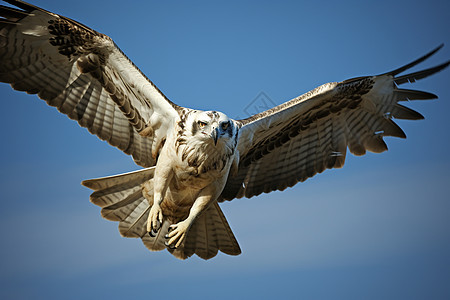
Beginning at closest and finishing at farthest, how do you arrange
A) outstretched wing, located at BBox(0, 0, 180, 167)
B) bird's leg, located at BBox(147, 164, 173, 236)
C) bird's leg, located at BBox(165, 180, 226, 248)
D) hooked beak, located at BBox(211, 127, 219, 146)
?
hooked beak, located at BBox(211, 127, 219, 146) < bird's leg, located at BBox(165, 180, 226, 248) < bird's leg, located at BBox(147, 164, 173, 236) < outstretched wing, located at BBox(0, 0, 180, 167)

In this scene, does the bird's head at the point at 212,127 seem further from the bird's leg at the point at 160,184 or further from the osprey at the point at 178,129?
the bird's leg at the point at 160,184

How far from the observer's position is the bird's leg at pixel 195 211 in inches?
381

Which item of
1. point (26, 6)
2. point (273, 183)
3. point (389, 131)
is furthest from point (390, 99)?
point (26, 6)

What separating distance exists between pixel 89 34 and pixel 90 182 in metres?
2.14

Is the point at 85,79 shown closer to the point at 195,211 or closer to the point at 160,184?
the point at 160,184

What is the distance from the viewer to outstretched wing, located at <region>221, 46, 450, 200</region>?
10.9 m

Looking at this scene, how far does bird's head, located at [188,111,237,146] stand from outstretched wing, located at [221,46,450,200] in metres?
1.09

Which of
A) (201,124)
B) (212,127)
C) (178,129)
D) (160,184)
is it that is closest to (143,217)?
(160,184)

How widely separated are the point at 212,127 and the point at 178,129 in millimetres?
673

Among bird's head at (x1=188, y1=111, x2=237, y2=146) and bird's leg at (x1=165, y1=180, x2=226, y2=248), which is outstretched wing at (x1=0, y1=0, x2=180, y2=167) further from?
bird's leg at (x1=165, y1=180, x2=226, y2=248)

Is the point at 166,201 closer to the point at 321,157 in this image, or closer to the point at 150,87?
the point at 150,87

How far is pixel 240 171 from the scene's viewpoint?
11648 millimetres

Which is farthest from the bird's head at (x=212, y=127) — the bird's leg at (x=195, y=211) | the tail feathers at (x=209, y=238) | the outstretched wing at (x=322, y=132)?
the tail feathers at (x=209, y=238)

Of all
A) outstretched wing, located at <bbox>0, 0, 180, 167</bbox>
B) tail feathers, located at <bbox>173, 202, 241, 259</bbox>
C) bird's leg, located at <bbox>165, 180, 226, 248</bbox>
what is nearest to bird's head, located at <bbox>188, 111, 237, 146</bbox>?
outstretched wing, located at <bbox>0, 0, 180, 167</bbox>
